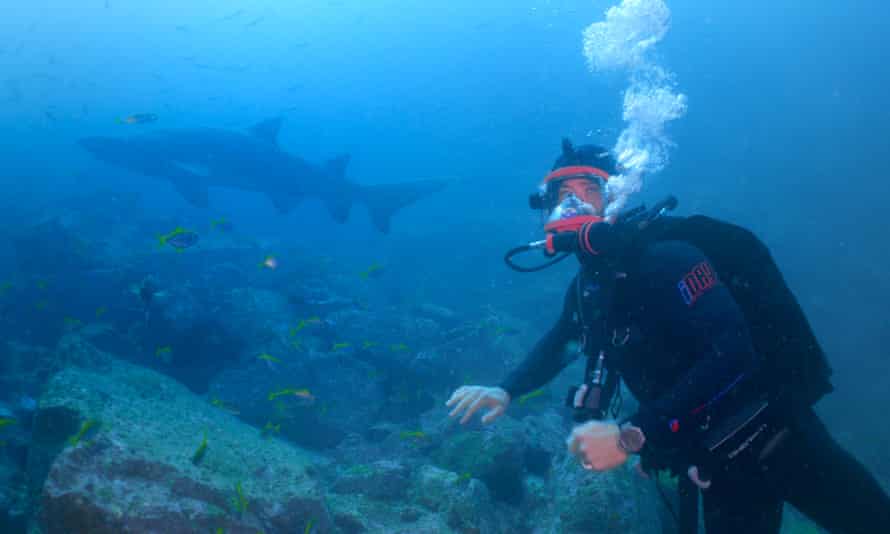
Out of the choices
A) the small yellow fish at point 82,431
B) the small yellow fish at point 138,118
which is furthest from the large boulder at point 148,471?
the small yellow fish at point 138,118

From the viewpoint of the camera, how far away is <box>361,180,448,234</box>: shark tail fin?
17172 mm

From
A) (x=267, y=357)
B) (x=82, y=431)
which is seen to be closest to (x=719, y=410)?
(x=82, y=431)

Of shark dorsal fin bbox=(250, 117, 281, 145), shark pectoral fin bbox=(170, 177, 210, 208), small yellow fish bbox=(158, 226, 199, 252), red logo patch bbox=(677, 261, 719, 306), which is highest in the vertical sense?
red logo patch bbox=(677, 261, 719, 306)

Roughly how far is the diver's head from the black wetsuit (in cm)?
49

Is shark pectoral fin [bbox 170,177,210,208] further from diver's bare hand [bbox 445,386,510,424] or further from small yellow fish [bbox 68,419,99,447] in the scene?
diver's bare hand [bbox 445,386,510,424]

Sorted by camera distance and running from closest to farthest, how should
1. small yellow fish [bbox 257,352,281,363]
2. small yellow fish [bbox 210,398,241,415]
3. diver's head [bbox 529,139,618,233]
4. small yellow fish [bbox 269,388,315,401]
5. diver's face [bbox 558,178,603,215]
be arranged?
diver's head [bbox 529,139,618,233] → diver's face [bbox 558,178,603,215] → small yellow fish [bbox 269,388,315,401] → small yellow fish [bbox 210,398,241,415] → small yellow fish [bbox 257,352,281,363]

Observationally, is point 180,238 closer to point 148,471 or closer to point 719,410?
point 148,471

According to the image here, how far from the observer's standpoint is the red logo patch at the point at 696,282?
195 cm

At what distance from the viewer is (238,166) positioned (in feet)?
51.8

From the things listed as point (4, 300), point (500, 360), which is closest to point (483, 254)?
point (500, 360)

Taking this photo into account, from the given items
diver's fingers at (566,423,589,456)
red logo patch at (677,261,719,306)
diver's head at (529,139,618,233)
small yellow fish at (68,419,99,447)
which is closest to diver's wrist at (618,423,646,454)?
diver's fingers at (566,423,589,456)

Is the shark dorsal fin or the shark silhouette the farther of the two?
the shark dorsal fin

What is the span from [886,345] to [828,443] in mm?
21133

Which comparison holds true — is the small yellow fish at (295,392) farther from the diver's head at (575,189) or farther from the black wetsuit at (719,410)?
the black wetsuit at (719,410)
